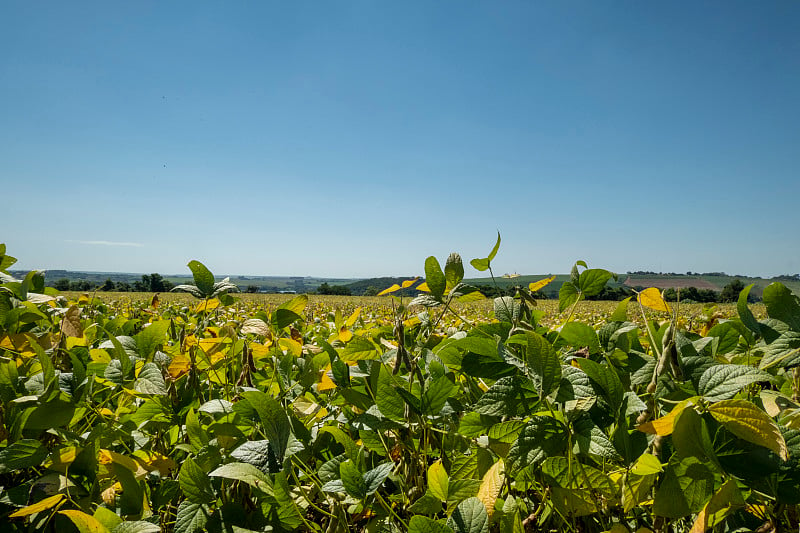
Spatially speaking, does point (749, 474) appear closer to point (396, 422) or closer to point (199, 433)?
point (396, 422)

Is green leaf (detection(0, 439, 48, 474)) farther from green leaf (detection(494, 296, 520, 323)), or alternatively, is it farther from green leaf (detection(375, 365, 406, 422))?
green leaf (detection(494, 296, 520, 323))

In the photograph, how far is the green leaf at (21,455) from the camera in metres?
0.73

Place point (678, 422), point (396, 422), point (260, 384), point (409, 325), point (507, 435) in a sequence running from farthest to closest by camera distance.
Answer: point (409, 325), point (260, 384), point (396, 422), point (507, 435), point (678, 422)

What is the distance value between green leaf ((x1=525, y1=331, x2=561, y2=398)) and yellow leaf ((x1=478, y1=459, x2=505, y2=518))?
0.15 metres

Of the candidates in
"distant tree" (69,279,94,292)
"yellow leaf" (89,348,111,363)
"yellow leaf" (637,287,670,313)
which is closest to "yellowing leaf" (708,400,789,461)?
"yellow leaf" (637,287,670,313)

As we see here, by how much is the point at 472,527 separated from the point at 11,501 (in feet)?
2.59

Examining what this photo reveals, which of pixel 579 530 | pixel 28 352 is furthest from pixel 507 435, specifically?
pixel 28 352

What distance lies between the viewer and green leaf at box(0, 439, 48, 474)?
2.39ft

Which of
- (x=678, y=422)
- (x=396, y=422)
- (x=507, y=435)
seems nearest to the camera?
(x=678, y=422)

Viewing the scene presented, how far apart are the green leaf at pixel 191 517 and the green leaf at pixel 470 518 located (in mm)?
415

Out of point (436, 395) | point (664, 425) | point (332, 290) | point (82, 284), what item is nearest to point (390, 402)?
point (436, 395)

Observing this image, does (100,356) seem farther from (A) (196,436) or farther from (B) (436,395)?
(B) (436,395)

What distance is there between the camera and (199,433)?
0.81m

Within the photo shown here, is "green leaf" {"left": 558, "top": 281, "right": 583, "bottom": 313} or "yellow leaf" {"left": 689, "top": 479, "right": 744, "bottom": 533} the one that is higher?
"green leaf" {"left": 558, "top": 281, "right": 583, "bottom": 313}
